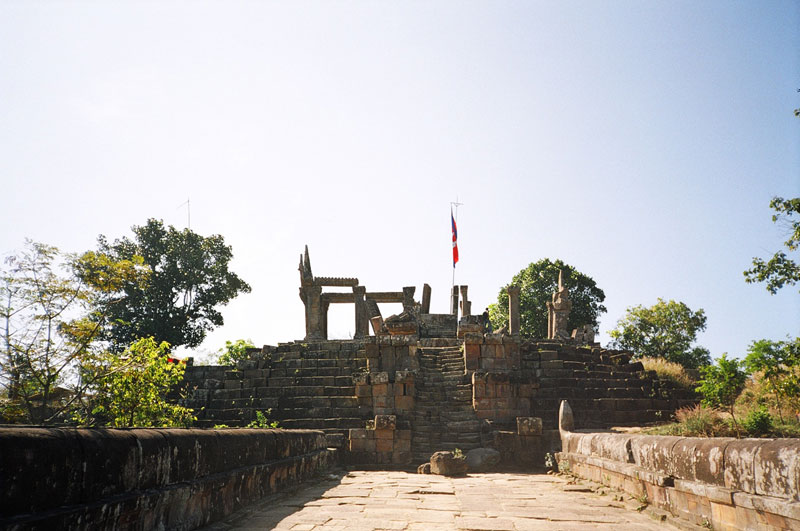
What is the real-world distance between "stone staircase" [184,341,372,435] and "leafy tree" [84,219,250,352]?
1627cm

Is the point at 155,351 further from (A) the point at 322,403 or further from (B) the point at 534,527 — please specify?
(B) the point at 534,527

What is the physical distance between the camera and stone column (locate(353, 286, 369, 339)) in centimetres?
2556

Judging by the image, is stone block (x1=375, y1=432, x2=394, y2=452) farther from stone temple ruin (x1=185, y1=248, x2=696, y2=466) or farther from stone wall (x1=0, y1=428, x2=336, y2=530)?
stone wall (x1=0, y1=428, x2=336, y2=530)

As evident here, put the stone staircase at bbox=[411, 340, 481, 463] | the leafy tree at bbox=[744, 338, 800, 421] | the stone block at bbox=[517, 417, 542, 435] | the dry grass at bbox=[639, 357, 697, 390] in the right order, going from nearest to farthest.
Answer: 1. the leafy tree at bbox=[744, 338, 800, 421]
2. the stone block at bbox=[517, 417, 542, 435]
3. the stone staircase at bbox=[411, 340, 481, 463]
4. the dry grass at bbox=[639, 357, 697, 390]

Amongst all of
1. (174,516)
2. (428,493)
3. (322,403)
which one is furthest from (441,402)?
(174,516)

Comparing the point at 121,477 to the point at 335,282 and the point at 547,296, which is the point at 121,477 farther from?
the point at 547,296

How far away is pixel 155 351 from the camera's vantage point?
10680mm

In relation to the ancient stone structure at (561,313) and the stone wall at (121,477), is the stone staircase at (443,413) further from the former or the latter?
the ancient stone structure at (561,313)

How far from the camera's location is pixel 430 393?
15.1 metres

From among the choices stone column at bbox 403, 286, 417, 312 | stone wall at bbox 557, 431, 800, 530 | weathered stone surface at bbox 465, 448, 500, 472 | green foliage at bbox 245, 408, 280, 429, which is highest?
stone column at bbox 403, 286, 417, 312

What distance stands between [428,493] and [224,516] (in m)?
3.42

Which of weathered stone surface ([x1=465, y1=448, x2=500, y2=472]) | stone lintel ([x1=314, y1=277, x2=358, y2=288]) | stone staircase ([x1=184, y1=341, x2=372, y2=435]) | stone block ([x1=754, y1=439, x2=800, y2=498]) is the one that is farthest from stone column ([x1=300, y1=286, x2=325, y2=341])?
stone block ([x1=754, y1=439, x2=800, y2=498])

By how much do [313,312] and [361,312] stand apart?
2.28 metres

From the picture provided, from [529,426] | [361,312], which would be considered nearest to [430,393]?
[529,426]
